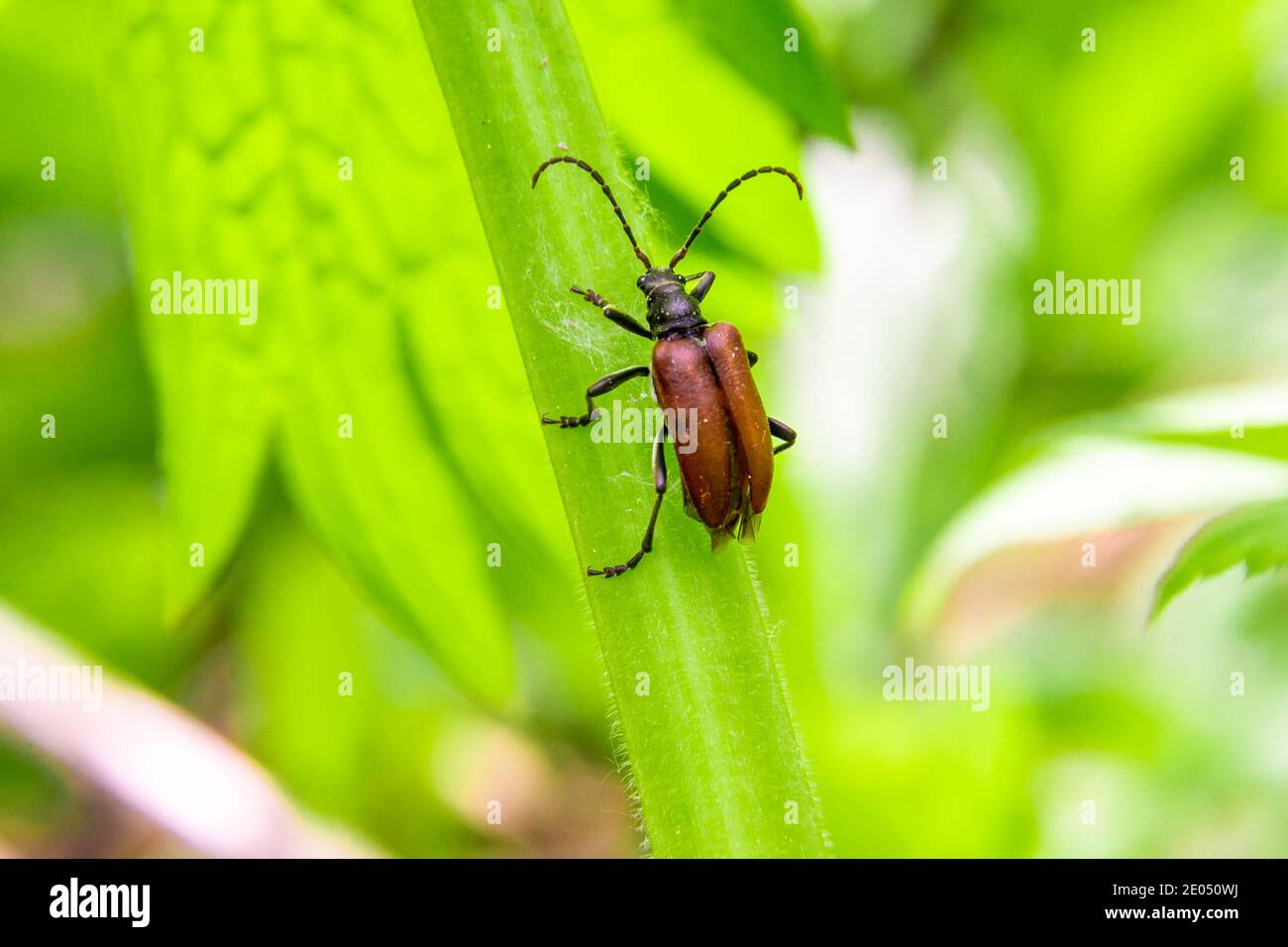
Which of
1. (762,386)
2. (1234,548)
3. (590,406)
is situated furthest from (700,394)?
(762,386)

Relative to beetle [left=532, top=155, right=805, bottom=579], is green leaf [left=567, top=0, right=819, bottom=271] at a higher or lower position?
higher

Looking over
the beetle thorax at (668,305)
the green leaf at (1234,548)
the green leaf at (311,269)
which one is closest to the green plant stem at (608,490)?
the beetle thorax at (668,305)

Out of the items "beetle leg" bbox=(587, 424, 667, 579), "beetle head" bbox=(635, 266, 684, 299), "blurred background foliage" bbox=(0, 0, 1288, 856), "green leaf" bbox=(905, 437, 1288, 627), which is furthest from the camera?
"green leaf" bbox=(905, 437, 1288, 627)

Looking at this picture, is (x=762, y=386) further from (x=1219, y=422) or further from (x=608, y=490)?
(x=608, y=490)

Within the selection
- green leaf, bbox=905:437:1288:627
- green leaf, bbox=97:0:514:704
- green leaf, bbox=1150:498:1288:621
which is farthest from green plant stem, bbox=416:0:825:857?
green leaf, bbox=905:437:1288:627

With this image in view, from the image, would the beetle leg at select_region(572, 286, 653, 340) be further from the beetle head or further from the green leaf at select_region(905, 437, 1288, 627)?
the green leaf at select_region(905, 437, 1288, 627)
